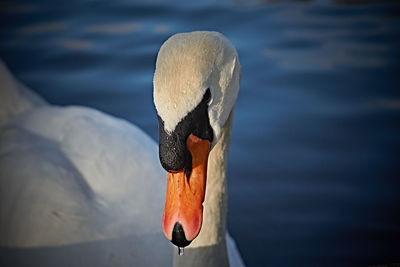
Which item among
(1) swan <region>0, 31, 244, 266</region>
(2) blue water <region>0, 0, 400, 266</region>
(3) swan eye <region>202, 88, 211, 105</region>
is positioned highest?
(3) swan eye <region>202, 88, 211, 105</region>

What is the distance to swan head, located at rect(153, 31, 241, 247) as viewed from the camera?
1.95 metres

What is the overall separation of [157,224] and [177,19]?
12.2 ft

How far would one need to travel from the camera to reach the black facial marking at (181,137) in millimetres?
1979

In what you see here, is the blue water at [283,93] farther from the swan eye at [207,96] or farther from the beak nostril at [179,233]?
the swan eye at [207,96]

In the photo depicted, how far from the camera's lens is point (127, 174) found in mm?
3309

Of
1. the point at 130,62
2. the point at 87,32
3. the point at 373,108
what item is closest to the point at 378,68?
the point at 373,108

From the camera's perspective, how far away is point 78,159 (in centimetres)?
337

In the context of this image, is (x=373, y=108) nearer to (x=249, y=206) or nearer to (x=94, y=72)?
(x=249, y=206)

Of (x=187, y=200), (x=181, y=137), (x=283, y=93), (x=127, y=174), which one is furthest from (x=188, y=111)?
(x=283, y=93)

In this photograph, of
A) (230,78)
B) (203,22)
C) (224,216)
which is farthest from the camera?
(203,22)

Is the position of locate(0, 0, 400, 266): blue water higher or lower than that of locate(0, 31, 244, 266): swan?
lower

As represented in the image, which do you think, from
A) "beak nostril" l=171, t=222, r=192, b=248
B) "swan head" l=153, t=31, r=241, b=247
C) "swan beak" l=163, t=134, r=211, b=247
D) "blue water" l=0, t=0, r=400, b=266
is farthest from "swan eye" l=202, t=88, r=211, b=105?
"blue water" l=0, t=0, r=400, b=266

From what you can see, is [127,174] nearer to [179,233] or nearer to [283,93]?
[179,233]

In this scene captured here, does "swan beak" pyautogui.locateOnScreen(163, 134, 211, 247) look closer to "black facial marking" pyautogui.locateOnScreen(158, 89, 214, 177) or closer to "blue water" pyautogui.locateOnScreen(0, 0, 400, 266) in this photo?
"black facial marking" pyautogui.locateOnScreen(158, 89, 214, 177)
